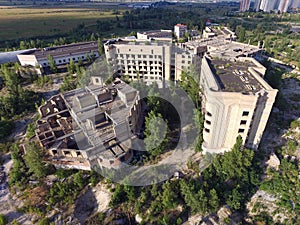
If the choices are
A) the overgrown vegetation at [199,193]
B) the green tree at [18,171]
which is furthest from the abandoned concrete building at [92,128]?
the overgrown vegetation at [199,193]

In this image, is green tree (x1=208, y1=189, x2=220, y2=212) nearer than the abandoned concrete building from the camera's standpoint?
Yes

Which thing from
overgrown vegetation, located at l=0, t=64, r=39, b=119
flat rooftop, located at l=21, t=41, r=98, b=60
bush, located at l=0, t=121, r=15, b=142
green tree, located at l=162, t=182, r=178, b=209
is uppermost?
flat rooftop, located at l=21, t=41, r=98, b=60

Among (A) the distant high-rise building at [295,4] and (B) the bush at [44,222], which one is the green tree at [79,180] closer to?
(B) the bush at [44,222]

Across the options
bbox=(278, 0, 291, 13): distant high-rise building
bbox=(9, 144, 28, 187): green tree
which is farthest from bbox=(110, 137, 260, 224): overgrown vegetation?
bbox=(278, 0, 291, 13): distant high-rise building

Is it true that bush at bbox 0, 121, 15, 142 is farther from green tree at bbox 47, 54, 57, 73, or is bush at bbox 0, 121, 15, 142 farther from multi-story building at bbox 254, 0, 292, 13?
multi-story building at bbox 254, 0, 292, 13

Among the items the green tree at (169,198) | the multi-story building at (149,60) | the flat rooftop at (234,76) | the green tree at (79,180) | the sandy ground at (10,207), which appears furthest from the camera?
the multi-story building at (149,60)

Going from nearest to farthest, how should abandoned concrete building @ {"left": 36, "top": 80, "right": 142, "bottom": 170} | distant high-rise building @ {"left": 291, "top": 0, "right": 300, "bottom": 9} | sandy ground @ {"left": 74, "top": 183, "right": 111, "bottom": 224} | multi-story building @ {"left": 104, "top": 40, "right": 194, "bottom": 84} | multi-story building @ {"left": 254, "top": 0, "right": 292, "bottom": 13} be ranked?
sandy ground @ {"left": 74, "top": 183, "right": 111, "bottom": 224}, abandoned concrete building @ {"left": 36, "top": 80, "right": 142, "bottom": 170}, multi-story building @ {"left": 104, "top": 40, "right": 194, "bottom": 84}, multi-story building @ {"left": 254, "top": 0, "right": 292, "bottom": 13}, distant high-rise building @ {"left": 291, "top": 0, "right": 300, "bottom": 9}

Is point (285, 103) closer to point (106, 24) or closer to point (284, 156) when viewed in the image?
point (284, 156)

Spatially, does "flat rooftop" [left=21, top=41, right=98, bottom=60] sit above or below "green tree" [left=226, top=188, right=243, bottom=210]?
above
